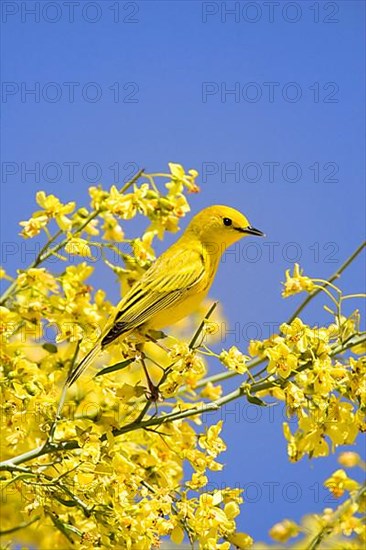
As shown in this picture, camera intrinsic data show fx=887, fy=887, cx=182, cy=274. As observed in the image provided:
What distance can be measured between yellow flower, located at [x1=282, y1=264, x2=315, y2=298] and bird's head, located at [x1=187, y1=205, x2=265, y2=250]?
3.04 feet

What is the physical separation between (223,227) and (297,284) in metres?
1.01

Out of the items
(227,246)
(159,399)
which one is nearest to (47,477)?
(159,399)

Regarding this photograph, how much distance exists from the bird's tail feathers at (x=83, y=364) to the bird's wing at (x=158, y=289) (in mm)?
33

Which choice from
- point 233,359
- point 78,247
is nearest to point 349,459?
point 233,359

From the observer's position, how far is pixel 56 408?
292cm

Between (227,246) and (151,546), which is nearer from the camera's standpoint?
(151,546)

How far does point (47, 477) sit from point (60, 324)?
2.03ft

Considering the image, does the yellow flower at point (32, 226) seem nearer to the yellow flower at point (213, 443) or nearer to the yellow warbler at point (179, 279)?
the yellow warbler at point (179, 279)

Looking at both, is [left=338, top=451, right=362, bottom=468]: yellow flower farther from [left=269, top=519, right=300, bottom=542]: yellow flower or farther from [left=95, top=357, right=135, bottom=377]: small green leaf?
[left=95, top=357, right=135, bottom=377]: small green leaf

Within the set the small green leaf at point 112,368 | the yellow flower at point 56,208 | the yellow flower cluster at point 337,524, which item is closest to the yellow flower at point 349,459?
the yellow flower cluster at point 337,524

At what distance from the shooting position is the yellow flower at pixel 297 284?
9.25ft

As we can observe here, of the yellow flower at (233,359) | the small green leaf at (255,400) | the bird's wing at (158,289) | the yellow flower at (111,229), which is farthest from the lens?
the yellow flower at (111,229)

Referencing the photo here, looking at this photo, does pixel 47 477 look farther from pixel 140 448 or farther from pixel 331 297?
pixel 331 297

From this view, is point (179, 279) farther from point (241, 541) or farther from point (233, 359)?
point (241, 541)
